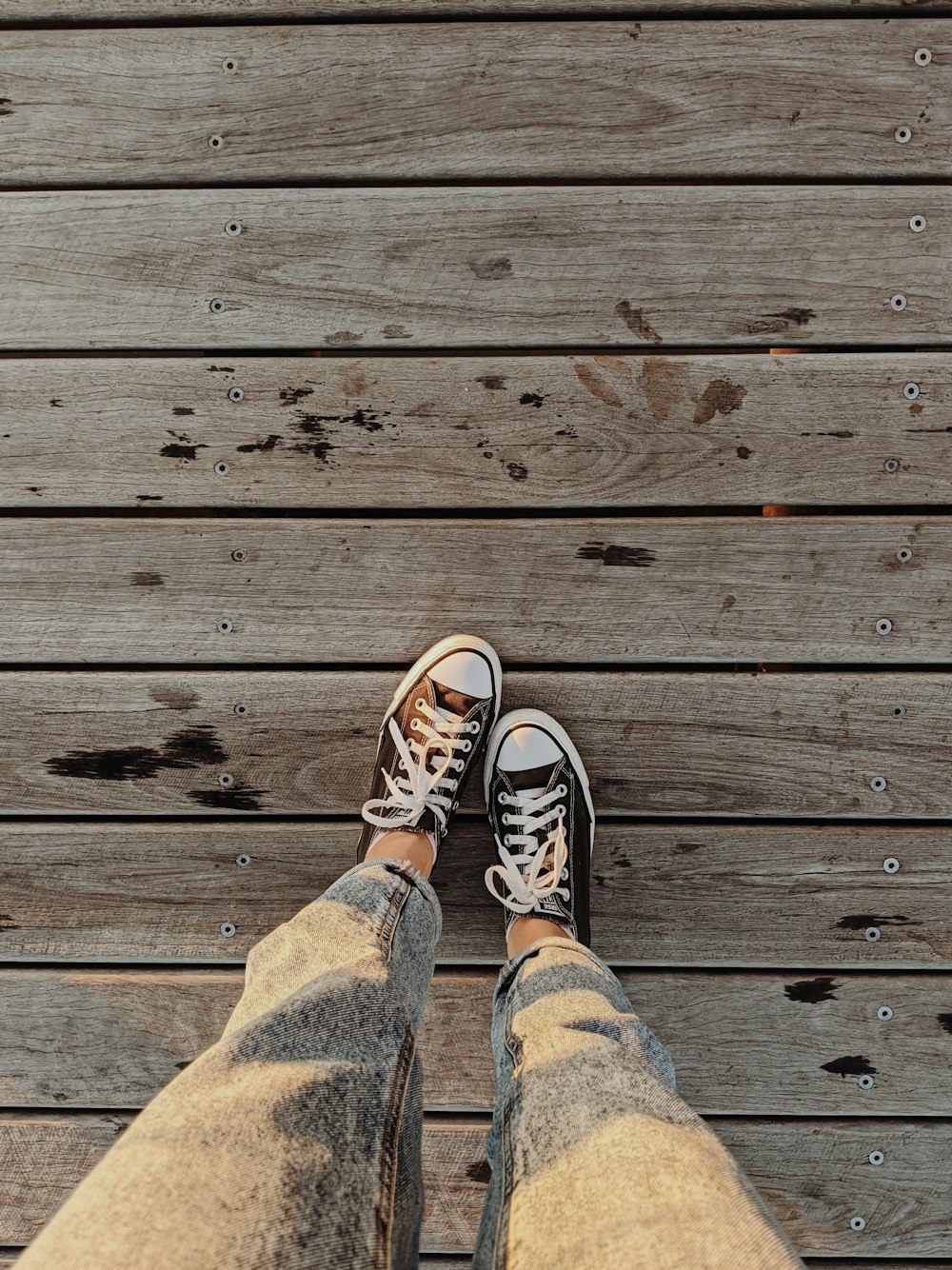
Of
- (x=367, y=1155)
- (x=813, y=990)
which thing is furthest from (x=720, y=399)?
(x=367, y=1155)

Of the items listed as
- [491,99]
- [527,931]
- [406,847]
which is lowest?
[527,931]

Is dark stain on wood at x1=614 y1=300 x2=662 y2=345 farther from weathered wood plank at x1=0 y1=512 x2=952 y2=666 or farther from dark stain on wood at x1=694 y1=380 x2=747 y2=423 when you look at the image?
weathered wood plank at x1=0 y1=512 x2=952 y2=666

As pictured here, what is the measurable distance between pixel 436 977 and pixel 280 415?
88 centimetres

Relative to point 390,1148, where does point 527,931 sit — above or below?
below

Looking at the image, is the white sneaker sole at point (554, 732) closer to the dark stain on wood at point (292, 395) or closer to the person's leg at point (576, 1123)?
the person's leg at point (576, 1123)

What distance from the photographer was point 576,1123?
711 millimetres

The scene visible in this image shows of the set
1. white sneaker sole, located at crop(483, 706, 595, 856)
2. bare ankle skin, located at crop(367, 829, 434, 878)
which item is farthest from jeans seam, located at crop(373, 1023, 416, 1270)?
white sneaker sole, located at crop(483, 706, 595, 856)

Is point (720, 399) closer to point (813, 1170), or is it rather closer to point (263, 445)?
point (263, 445)

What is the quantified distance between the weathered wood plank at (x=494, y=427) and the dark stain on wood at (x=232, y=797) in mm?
434

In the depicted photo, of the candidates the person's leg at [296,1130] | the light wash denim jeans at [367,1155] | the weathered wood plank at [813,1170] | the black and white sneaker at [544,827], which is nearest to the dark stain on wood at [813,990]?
the weathered wood plank at [813,1170]

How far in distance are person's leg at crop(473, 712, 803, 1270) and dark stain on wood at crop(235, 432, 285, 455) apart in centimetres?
56

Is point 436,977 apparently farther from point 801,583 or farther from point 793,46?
point 793,46

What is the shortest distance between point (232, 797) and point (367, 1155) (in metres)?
0.65

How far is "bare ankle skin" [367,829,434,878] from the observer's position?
1.15 m
